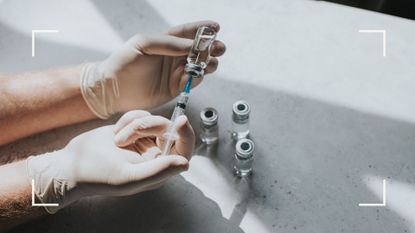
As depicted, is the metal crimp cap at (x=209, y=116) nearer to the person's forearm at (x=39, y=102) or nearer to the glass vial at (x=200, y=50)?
the glass vial at (x=200, y=50)

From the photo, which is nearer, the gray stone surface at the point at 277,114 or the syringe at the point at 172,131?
the syringe at the point at 172,131

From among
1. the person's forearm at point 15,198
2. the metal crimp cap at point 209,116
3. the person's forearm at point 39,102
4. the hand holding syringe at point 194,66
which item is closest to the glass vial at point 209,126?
the metal crimp cap at point 209,116

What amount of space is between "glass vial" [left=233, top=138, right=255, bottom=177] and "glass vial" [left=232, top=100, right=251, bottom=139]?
8 cm

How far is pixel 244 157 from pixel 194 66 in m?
0.35

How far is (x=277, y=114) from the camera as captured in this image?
1689 millimetres

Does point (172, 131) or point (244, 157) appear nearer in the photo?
point (172, 131)

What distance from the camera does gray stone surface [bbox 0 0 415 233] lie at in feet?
4.84

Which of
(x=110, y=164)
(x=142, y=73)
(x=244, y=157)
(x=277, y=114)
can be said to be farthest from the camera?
(x=277, y=114)

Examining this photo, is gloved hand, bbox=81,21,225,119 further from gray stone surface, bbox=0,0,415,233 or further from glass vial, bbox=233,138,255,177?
glass vial, bbox=233,138,255,177

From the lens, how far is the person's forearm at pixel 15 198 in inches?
52.7

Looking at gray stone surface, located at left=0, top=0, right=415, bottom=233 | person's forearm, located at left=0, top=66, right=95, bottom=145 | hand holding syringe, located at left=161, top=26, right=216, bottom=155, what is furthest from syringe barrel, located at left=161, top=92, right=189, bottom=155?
person's forearm, located at left=0, top=66, right=95, bottom=145

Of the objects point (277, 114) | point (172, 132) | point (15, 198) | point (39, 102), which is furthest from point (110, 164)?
point (277, 114)

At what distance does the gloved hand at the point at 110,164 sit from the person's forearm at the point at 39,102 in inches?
8.8

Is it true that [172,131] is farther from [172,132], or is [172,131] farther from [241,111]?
[241,111]
